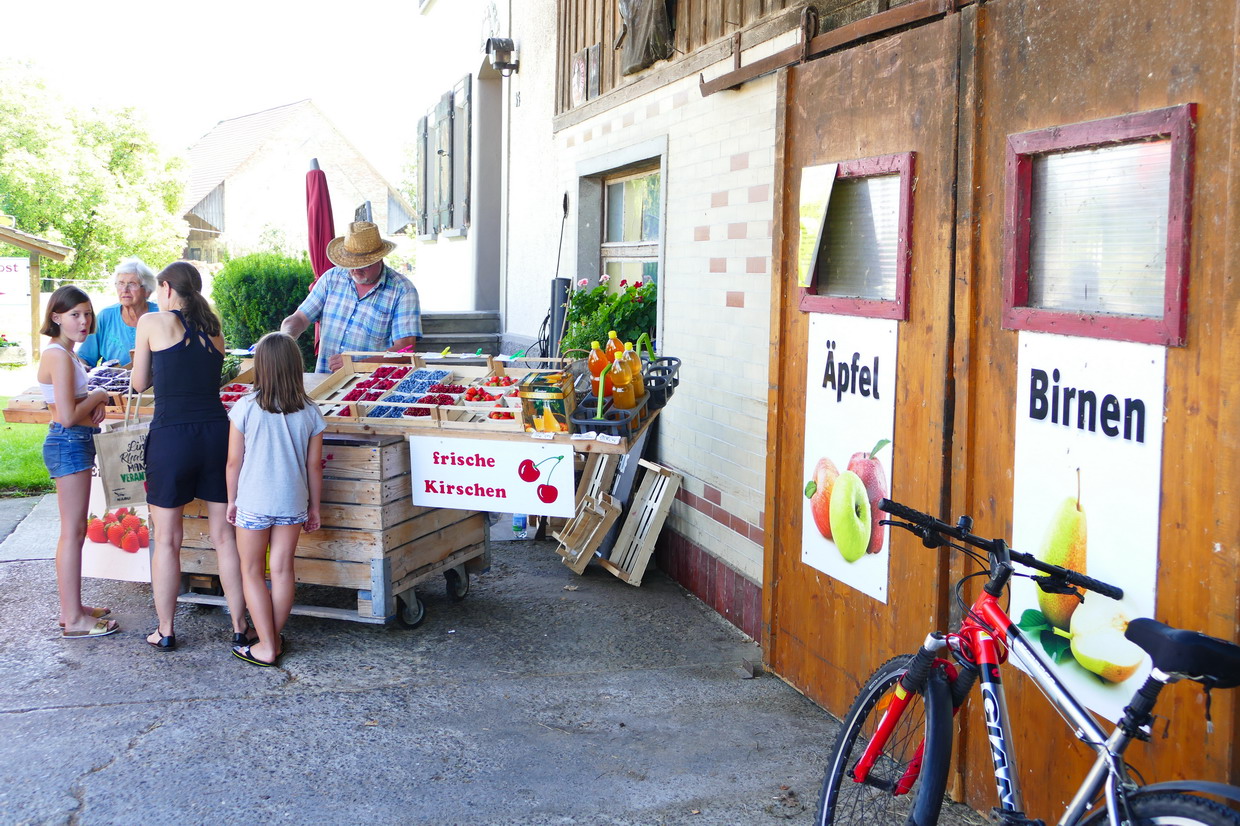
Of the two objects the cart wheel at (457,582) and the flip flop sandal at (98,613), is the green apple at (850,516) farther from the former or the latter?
the flip flop sandal at (98,613)

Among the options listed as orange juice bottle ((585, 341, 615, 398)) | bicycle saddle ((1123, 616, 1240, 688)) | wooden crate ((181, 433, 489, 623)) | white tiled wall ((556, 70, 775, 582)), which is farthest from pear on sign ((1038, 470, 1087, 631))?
wooden crate ((181, 433, 489, 623))

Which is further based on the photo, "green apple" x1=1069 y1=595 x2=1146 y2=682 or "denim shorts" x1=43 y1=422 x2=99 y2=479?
"denim shorts" x1=43 y1=422 x2=99 y2=479

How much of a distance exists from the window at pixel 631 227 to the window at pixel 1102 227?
4.09m

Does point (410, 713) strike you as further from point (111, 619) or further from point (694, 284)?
point (694, 284)

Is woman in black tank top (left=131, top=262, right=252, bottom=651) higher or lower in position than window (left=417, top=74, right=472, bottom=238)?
lower

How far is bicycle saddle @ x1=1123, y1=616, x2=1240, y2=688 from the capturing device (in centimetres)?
221

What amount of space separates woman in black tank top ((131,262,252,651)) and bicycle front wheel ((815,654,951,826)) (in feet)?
9.97

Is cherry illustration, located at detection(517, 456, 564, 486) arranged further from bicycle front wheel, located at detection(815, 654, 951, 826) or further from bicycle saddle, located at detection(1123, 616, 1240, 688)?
bicycle saddle, located at detection(1123, 616, 1240, 688)

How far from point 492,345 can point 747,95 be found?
22.4 feet

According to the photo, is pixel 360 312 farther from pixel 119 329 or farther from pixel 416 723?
pixel 416 723

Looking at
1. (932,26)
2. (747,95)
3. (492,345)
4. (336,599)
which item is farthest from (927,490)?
(492,345)

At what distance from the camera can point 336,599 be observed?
607 cm

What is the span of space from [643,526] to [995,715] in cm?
385

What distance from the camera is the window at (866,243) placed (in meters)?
3.95
